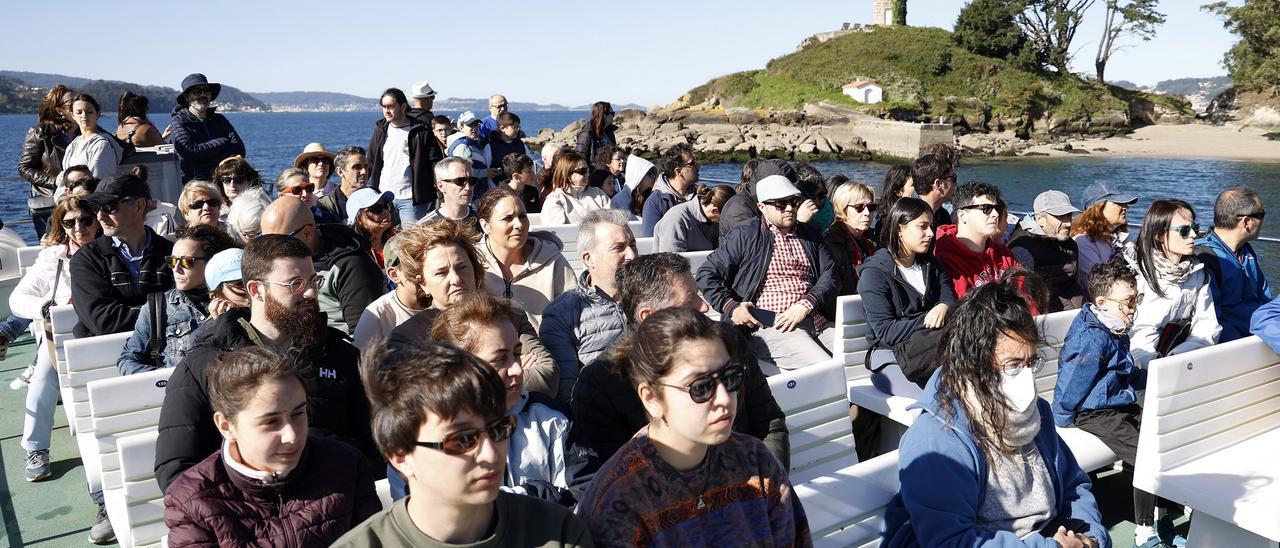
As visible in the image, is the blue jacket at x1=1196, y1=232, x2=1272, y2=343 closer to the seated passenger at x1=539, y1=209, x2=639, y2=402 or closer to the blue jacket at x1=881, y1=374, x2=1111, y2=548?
the blue jacket at x1=881, y1=374, x2=1111, y2=548

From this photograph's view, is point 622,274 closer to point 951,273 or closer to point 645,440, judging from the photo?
point 645,440

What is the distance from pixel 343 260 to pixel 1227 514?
3.50 m

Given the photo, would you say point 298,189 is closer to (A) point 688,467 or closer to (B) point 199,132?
(B) point 199,132

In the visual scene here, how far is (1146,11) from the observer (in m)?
60.8

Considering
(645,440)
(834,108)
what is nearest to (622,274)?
(645,440)

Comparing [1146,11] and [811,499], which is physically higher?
[1146,11]

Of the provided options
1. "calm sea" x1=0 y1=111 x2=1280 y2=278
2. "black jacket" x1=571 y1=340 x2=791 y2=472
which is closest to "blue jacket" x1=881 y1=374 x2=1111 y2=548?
"black jacket" x1=571 y1=340 x2=791 y2=472

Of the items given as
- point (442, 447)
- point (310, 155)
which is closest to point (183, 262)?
point (442, 447)

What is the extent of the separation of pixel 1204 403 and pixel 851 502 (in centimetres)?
183

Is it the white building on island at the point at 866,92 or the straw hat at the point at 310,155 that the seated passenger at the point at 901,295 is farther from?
the white building on island at the point at 866,92

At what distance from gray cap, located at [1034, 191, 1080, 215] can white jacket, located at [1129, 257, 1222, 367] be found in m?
1.00

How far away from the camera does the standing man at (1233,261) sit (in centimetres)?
482

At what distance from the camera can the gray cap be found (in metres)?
5.63

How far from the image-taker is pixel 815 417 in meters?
3.30
